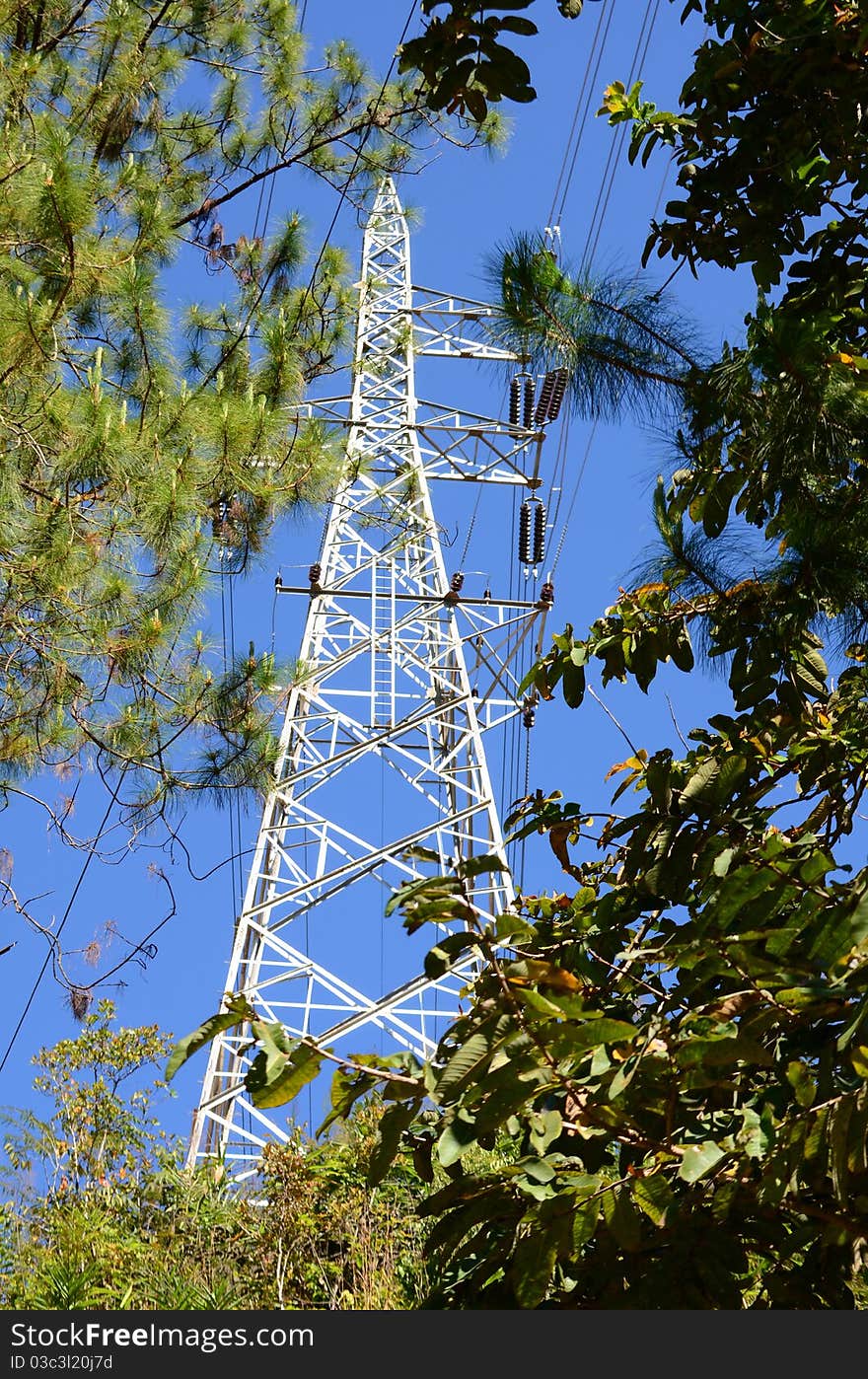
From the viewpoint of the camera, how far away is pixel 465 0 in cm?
276

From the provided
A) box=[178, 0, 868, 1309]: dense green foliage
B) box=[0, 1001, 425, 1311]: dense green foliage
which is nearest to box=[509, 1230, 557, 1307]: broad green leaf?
box=[178, 0, 868, 1309]: dense green foliage

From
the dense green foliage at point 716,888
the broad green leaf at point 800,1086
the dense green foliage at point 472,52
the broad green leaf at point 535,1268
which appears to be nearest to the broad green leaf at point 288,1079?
the dense green foliage at point 716,888

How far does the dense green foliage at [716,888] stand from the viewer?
1.94 m

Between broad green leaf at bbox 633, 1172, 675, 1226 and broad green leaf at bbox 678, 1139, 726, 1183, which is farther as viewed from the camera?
broad green leaf at bbox 633, 1172, 675, 1226

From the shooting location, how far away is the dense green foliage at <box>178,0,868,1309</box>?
1942mm

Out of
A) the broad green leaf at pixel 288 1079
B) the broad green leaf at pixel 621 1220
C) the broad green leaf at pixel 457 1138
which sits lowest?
the broad green leaf at pixel 621 1220

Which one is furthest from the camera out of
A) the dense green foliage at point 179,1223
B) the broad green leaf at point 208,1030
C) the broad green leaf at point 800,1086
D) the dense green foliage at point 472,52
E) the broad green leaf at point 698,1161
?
the dense green foliage at point 179,1223

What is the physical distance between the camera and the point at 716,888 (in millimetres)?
2400

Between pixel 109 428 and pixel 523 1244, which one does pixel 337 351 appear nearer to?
pixel 109 428

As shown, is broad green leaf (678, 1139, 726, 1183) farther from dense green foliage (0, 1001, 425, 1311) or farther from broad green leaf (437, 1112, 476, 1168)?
dense green foliage (0, 1001, 425, 1311)

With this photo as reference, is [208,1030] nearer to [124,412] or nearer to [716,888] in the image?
[716,888]

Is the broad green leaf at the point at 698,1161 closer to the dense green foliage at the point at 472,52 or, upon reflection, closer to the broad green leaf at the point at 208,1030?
the broad green leaf at the point at 208,1030

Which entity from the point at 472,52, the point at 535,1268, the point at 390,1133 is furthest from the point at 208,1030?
the point at 472,52

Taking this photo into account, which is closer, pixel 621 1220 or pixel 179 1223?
pixel 621 1220
